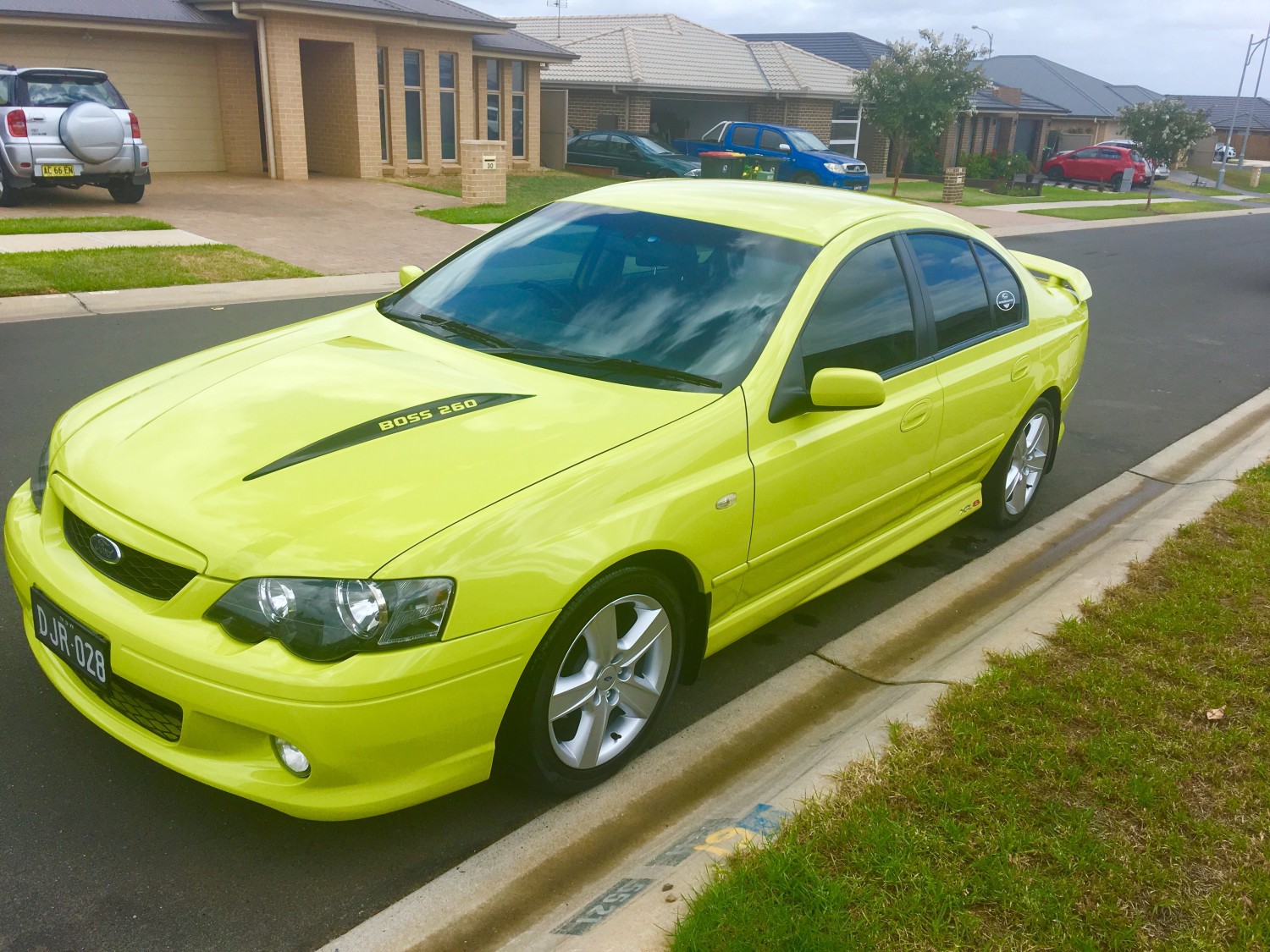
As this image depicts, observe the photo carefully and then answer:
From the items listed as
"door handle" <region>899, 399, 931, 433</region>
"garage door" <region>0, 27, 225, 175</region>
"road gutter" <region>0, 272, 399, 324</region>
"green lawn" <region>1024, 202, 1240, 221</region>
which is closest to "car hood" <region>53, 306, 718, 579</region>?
"door handle" <region>899, 399, 931, 433</region>

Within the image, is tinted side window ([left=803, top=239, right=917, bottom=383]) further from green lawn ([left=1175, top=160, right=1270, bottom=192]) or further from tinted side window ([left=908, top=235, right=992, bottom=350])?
green lawn ([left=1175, top=160, right=1270, bottom=192])

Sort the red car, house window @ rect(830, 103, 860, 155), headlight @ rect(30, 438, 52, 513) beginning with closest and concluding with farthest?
headlight @ rect(30, 438, 52, 513), house window @ rect(830, 103, 860, 155), the red car

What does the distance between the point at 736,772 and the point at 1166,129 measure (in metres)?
40.5

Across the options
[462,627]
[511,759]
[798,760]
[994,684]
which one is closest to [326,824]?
[511,759]

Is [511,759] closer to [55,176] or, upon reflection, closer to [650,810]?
[650,810]

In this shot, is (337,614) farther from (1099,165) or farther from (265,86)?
(1099,165)

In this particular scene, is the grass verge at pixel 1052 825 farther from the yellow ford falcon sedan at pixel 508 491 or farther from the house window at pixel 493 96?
the house window at pixel 493 96

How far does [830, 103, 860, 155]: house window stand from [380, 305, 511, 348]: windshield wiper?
3835 centimetres

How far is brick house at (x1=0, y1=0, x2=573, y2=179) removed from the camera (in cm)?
1981

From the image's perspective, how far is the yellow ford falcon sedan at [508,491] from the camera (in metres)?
2.68

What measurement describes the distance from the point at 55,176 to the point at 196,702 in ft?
49.8

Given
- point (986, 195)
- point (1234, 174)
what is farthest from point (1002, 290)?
point (1234, 174)

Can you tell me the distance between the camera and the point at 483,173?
64.8 feet

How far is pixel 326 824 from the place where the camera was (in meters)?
3.14
